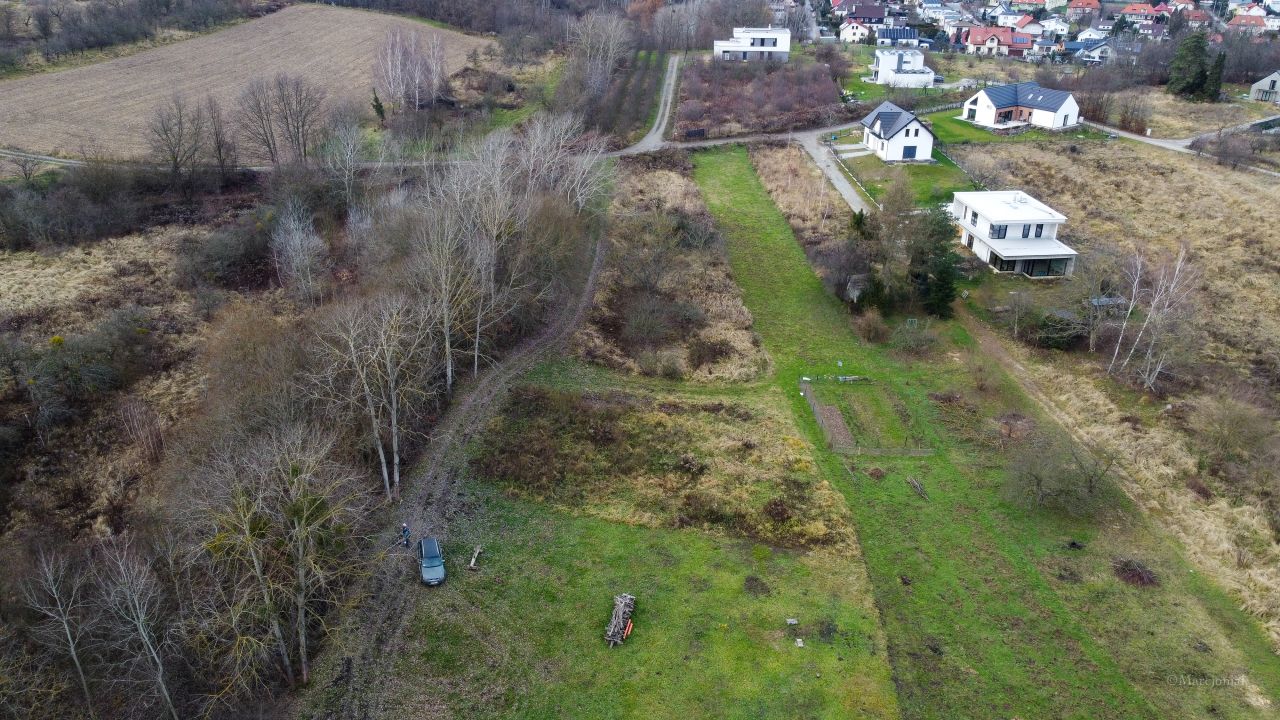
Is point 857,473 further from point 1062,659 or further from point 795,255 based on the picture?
point 795,255

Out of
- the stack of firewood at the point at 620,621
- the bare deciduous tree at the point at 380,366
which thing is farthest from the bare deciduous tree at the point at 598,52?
the stack of firewood at the point at 620,621

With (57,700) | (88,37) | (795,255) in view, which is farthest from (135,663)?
(88,37)

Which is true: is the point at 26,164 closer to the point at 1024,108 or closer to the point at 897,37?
the point at 1024,108

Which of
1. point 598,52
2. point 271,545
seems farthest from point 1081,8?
point 271,545

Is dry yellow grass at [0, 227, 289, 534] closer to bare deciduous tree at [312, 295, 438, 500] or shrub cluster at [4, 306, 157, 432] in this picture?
shrub cluster at [4, 306, 157, 432]

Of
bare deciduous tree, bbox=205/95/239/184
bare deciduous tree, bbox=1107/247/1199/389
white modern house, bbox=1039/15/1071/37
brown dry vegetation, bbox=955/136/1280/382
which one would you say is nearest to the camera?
bare deciduous tree, bbox=1107/247/1199/389

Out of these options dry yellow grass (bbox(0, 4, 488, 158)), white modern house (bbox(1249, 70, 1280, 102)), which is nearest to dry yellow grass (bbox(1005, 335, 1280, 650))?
dry yellow grass (bbox(0, 4, 488, 158))
